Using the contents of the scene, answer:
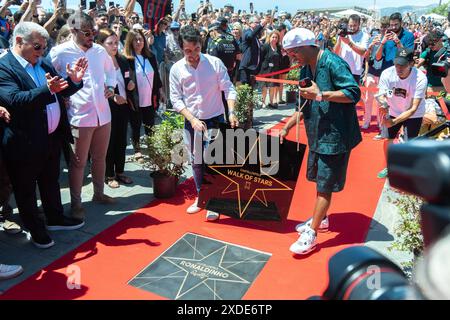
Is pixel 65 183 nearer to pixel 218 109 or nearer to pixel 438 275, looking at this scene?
pixel 218 109

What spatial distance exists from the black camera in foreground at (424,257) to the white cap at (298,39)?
2414 mm

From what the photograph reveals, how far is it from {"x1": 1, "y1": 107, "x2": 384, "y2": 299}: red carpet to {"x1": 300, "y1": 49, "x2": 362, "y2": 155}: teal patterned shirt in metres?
0.95

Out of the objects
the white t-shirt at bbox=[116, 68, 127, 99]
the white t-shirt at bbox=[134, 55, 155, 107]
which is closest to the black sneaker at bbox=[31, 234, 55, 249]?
the white t-shirt at bbox=[116, 68, 127, 99]

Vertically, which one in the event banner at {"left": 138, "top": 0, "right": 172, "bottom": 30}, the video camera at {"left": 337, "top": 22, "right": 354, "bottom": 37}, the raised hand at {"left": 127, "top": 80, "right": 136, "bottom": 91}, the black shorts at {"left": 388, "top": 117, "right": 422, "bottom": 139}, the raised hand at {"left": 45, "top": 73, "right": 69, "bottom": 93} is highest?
the event banner at {"left": 138, "top": 0, "right": 172, "bottom": 30}

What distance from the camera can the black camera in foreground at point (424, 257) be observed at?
71 centimetres

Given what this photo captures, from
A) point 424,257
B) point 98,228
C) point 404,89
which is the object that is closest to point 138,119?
point 98,228

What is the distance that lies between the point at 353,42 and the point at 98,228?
5.47m

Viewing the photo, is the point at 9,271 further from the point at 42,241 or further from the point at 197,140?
the point at 197,140

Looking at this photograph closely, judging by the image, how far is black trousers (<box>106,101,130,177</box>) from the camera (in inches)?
188

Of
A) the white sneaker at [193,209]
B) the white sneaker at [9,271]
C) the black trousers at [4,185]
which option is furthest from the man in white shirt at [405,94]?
the black trousers at [4,185]

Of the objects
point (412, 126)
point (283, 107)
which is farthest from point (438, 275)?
point (283, 107)

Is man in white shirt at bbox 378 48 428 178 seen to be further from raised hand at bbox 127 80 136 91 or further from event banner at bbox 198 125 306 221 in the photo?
raised hand at bbox 127 80 136 91

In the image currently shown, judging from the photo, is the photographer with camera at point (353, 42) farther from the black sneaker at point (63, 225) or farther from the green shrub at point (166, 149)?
the black sneaker at point (63, 225)
